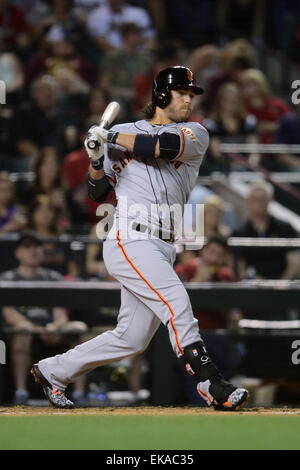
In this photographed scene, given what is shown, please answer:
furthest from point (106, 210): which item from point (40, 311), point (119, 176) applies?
point (119, 176)

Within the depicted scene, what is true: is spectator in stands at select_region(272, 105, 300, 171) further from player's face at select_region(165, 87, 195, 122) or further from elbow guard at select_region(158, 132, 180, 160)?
elbow guard at select_region(158, 132, 180, 160)

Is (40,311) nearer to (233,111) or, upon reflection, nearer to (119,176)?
(119,176)

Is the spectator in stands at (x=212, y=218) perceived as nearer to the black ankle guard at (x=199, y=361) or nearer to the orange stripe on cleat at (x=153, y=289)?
the orange stripe on cleat at (x=153, y=289)

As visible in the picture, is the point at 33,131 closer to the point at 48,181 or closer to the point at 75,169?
the point at 75,169

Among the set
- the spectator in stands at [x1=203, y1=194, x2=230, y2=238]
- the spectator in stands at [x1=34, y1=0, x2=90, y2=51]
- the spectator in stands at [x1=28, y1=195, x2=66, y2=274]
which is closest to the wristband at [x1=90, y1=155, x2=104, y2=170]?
the spectator in stands at [x1=28, y1=195, x2=66, y2=274]

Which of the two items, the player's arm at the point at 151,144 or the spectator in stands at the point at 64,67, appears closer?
the player's arm at the point at 151,144

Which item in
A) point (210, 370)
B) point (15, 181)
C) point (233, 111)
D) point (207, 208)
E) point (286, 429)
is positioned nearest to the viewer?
point (286, 429)

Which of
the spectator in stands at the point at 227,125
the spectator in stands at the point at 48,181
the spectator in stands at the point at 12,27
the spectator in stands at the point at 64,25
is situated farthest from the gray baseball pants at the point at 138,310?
the spectator in stands at the point at 12,27

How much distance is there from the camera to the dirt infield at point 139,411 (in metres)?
5.32

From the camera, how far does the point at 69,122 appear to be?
415 inches

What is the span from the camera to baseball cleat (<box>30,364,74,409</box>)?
18.0 ft

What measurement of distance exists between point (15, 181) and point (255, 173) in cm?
260

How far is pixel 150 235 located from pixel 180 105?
0.76m

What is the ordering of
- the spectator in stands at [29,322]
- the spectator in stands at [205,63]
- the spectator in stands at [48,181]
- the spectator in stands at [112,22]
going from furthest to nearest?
1. the spectator in stands at [112,22]
2. the spectator in stands at [205,63]
3. the spectator in stands at [48,181]
4. the spectator in stands at [29,322]
